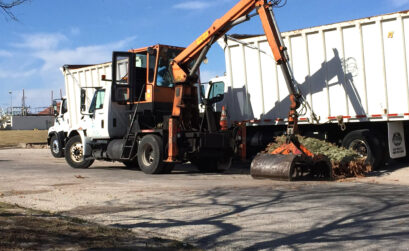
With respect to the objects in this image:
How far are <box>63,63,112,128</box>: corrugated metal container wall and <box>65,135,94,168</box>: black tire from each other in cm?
196

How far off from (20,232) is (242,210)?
10.2 ft

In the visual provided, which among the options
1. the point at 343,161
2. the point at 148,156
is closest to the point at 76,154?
the point at 148,156

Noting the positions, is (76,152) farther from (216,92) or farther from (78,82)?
(216,92)

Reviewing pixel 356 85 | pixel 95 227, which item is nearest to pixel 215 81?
pixel 356 85

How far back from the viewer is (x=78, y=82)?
19031 millimetres

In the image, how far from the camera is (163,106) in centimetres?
1371

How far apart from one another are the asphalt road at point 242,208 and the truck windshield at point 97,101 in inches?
153

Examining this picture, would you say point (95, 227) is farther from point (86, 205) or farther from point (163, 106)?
point (163, 106)

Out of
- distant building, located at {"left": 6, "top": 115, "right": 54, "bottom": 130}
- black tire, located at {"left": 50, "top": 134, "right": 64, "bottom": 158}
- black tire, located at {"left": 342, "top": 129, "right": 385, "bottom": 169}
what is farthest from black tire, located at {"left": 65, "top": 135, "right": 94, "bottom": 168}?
distant building, located at {"left": 6, "top": 115, "right": 54, "bottom": 130}

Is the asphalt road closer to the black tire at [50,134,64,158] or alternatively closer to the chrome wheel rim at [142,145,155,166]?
the chrome wheel rim at [142,145,155,166]

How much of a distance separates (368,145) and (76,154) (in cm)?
899

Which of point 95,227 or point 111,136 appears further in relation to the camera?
point 111,136

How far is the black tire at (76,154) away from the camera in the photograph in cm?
1551

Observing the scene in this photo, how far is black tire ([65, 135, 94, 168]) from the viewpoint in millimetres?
15511
